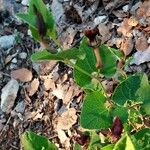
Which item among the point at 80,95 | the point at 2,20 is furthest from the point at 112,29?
the point at 2,20

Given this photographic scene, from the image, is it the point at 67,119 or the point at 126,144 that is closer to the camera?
the point at 126,144

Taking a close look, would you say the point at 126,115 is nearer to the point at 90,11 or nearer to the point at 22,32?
the point at 90,11

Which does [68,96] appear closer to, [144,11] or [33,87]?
[33,87]

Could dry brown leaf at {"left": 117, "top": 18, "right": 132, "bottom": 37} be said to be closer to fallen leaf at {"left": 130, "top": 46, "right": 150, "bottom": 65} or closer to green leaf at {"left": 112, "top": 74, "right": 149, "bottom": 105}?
fallen leaf at {"left": 130, "top": 46, "right": 150, "bottom": 65}

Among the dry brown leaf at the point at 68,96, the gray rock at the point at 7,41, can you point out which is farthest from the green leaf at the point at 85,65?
the gray rock at the point at 7,41

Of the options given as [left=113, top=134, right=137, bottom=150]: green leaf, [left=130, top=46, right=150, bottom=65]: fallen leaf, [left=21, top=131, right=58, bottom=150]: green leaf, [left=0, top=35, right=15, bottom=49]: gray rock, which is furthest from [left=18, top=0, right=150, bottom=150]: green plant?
[left=0, top=35, right=15, bottom=49]: gray rock

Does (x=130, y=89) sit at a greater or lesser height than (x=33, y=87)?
greater

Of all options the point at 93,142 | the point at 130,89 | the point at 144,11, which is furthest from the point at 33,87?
the point at 130,89
